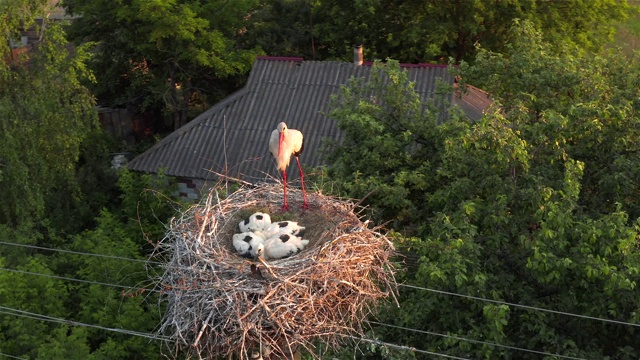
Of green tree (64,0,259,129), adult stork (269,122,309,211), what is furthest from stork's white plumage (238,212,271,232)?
green tree (64,0,259,129)

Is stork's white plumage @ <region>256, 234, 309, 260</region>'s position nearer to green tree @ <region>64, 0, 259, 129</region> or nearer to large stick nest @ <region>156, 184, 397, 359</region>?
large stick nest @ <region>156, 184, 397, 359</region>

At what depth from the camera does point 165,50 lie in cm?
1914

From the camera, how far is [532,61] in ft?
36.1

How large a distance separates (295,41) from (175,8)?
3.62 m

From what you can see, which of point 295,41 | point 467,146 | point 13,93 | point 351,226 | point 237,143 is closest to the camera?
point 351,226

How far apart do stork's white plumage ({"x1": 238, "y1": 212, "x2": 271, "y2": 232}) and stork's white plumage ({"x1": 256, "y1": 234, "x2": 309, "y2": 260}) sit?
31 cm

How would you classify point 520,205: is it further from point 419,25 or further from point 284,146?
point 419,25

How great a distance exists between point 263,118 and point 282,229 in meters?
8.64

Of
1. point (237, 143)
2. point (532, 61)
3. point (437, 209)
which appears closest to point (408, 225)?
point (437, 209)

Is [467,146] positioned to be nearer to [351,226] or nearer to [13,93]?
[351,226]

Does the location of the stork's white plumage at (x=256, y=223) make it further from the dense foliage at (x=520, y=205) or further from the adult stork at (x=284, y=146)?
the dense foliage at (x=520, y=205)

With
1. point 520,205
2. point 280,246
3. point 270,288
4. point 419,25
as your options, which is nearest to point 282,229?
point 280,246

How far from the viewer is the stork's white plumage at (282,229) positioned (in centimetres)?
763

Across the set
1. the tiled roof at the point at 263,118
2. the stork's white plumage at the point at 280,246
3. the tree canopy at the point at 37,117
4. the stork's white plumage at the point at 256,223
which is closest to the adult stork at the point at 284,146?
the stork's white plumage at the point at 256,223
